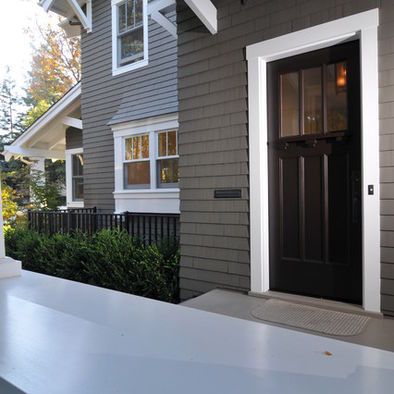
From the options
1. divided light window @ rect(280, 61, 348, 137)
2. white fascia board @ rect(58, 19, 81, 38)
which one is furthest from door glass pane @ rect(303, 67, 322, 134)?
white fascia board @ rect(58, 19, 81, 38)

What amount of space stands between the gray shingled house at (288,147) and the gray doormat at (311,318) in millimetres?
202

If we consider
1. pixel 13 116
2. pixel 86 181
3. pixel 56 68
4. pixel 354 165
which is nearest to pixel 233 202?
pixel 354 165

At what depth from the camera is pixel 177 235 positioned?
18.1ft

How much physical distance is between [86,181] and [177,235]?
4260 mm

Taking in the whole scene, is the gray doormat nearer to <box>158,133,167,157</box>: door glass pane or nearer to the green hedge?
the green hedge

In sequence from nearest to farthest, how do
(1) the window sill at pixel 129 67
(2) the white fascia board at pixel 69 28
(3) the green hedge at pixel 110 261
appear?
(3) the green hedge at pixel 110 261 < (1) the window sill at pixel 129 67 < (2) the white fascia board at pixel 69 28

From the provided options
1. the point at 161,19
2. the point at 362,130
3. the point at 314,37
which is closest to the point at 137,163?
the point at 161,19

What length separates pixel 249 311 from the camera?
3246 millimetres

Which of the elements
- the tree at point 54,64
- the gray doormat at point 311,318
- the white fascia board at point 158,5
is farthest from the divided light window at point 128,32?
the tree at point 54,64

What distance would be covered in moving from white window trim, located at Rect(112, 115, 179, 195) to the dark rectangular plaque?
306 centimetres

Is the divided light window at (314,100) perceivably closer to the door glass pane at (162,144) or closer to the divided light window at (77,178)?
the door glass pane at (162,144)

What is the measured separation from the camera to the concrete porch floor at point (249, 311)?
258 cm

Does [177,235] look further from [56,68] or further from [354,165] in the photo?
[56,68]

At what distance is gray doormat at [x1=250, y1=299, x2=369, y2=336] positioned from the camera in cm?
279
